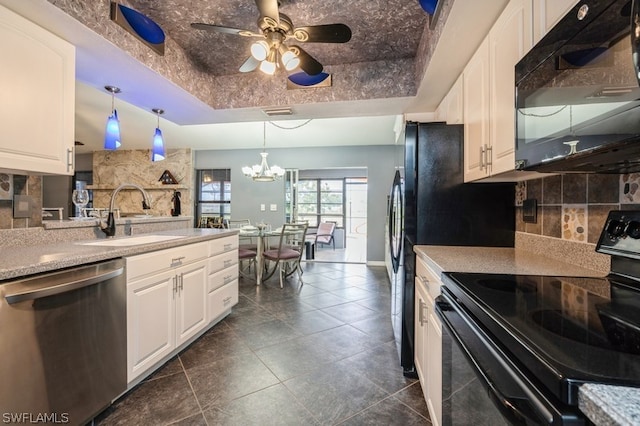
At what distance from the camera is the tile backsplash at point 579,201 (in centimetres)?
107

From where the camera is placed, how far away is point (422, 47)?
82.8 inches

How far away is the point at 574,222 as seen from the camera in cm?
129

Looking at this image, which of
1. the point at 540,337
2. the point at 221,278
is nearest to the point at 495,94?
the point at 540,337

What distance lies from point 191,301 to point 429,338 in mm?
1745

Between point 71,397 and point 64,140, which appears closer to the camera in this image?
point 71,397

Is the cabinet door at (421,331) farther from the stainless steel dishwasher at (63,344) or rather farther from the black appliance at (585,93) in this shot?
the stainless steel dishwasher at (63,344)

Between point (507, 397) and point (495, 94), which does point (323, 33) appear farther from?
point (507, 397)

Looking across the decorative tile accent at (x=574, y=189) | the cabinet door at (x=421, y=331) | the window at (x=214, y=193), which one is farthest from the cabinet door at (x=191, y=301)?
the window at (x=214, y=193)

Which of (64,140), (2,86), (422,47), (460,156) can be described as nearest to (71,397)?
(64,140)

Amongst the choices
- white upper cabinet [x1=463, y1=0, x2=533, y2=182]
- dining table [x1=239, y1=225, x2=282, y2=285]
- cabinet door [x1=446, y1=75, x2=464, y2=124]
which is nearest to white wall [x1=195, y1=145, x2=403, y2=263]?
dining table [x1=239, y1=225, x2=282, y2=285]

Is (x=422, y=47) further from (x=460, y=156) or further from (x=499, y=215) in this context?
(x=499, y=215)

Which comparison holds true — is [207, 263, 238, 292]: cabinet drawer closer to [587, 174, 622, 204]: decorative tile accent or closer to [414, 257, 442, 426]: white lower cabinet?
[414, 257, 442, 426]: white lower cabinet

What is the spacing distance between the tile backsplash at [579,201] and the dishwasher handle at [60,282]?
7.53 feet

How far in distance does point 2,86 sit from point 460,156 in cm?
252
